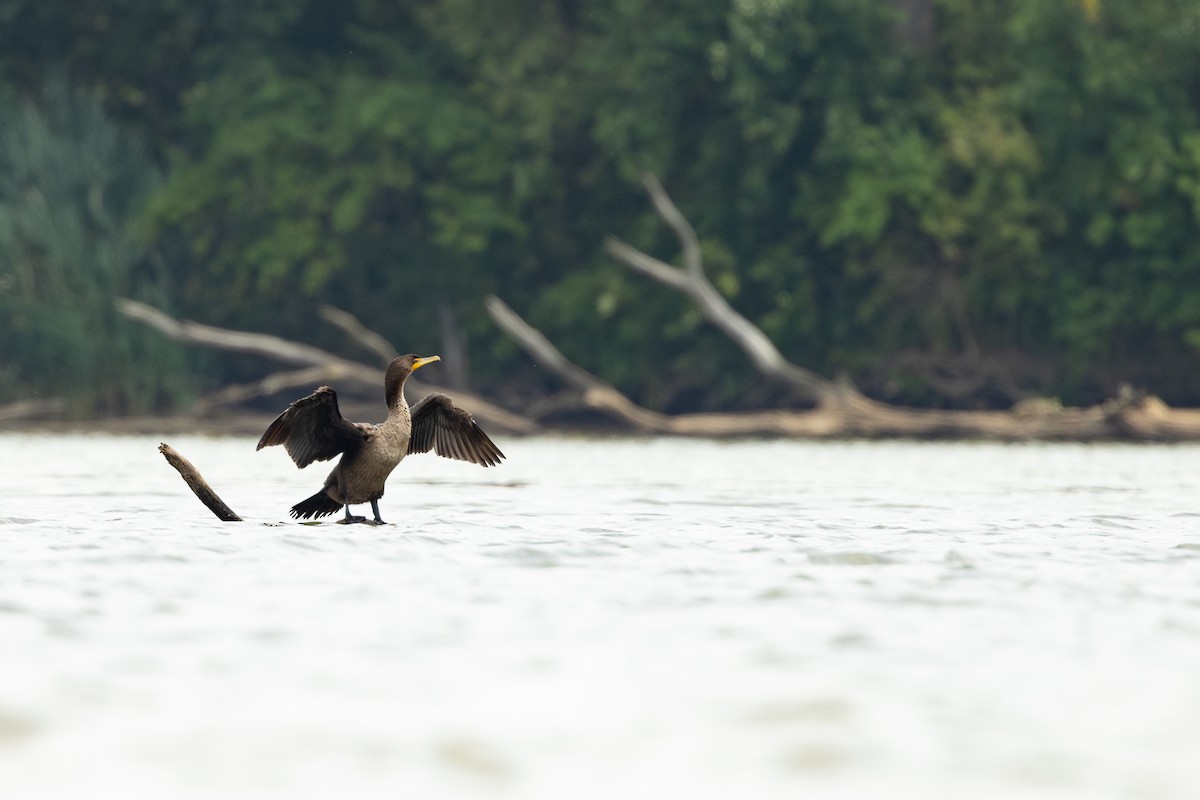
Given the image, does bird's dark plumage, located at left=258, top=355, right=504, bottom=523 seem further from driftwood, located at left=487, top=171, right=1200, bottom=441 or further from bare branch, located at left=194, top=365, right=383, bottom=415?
bare branch, located at left=194, top=365, right=383, bottom=415

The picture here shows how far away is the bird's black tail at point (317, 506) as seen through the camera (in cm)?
1250

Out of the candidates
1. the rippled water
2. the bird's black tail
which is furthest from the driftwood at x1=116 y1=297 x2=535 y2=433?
the bird's black tail

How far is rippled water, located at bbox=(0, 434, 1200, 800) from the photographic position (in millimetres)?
5242

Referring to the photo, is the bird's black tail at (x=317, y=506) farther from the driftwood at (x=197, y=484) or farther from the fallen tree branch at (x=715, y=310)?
the fallen tree branch at (x=715, y=310)

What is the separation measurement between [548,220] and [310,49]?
6034 millimetres

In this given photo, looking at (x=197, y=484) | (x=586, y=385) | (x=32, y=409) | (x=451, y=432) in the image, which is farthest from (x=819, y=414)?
(x=197, y=484)

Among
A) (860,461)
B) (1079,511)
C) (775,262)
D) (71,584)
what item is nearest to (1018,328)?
(775,262)

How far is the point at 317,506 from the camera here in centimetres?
1255

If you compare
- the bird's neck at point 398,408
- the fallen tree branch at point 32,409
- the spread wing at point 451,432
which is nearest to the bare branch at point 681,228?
the fallen tree branch at point 32,409

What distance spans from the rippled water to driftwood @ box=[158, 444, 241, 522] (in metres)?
0.11

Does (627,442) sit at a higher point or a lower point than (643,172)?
lower

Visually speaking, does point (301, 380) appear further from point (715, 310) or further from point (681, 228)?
point (715, 310)

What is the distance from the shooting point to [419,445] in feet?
44.2

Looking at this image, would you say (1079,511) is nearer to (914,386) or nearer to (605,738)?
(605,738)
